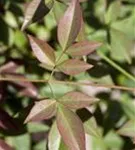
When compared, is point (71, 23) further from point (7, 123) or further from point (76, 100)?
point (7, 123)

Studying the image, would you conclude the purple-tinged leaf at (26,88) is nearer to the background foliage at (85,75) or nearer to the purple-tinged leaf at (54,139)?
the background foliage at (85,75)

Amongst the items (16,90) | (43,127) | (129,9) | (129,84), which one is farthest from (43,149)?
(129,9)

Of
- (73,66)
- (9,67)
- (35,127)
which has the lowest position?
(35,127)

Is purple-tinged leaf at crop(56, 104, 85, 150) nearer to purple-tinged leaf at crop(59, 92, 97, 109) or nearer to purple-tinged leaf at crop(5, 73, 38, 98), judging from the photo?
purple-tinged leaf at crop(59, 92, 97, 109)

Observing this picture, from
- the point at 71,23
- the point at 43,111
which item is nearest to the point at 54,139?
the point at 43,111

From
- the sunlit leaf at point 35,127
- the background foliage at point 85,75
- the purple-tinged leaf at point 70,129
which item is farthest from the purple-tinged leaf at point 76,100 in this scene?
the sunlit leaf at point 35,127

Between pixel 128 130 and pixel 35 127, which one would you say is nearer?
pixel 128 130

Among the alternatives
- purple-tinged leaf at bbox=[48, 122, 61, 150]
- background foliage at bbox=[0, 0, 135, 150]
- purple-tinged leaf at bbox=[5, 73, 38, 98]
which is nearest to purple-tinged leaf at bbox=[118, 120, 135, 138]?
background foliage at bbox=[0, 0, 135, 150]

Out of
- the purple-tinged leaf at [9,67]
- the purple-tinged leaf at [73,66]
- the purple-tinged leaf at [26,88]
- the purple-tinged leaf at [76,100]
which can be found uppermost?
the purple-tinged leaf at [73,66]

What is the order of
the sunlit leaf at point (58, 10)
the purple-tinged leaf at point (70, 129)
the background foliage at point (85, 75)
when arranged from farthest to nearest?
the background foliage at point (85, 75), the sunlit leaf at point (58, 10), the purple-tinged leaf at point (70, 129)
